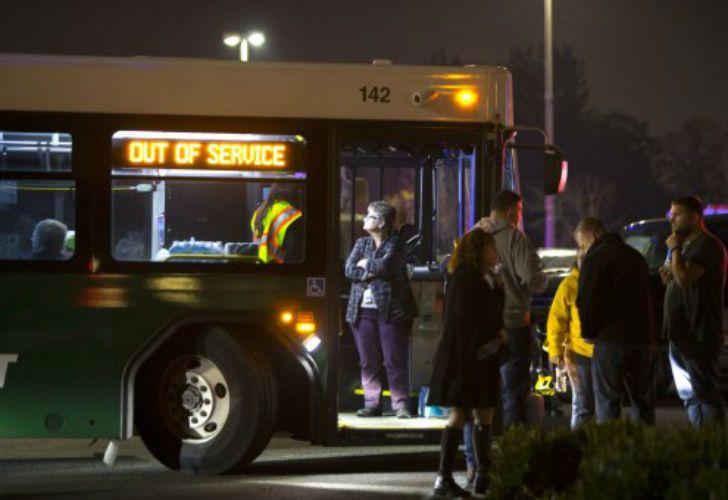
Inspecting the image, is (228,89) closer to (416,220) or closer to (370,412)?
(416,220)

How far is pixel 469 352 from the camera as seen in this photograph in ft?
32.5

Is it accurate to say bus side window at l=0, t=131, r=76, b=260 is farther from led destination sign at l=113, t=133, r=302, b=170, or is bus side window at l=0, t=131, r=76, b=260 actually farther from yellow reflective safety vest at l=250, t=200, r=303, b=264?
yellow reflective safety vest at l=250, t=200, r=303, b=264

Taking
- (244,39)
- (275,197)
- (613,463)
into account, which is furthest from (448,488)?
(244,39)

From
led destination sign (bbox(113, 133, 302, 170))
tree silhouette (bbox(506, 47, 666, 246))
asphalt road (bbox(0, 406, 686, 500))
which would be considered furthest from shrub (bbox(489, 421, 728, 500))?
tree silhouette (bbox(506, 47, 666, 246))

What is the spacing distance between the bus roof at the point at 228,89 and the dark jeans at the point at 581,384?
1823 millimetres

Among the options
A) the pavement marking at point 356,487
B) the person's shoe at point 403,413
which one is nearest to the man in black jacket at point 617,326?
the pavement marking at point 356,487

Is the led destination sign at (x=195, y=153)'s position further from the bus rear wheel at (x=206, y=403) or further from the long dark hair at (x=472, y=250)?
the long dark hair at (x=472, y=250)

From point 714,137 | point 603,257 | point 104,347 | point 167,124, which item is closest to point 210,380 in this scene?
point 104,347

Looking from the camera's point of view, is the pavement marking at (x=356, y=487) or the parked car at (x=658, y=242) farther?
the parked car at (x=658, y=242)

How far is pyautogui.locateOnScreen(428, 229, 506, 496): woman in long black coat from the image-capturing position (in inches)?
390

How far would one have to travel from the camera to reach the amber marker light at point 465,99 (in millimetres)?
11422

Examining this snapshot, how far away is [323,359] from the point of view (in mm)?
11164

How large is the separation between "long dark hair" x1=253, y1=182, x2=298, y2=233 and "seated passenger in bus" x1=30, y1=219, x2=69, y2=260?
1.26 meters

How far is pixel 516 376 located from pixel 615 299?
88cm
